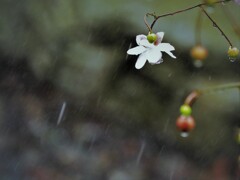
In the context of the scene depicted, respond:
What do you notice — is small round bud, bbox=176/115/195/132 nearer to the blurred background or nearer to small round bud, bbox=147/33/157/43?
small round bud, bbox=147/33/157/43

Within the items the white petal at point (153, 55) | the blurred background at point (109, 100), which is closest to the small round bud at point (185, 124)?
the white petal at point (153, 55)

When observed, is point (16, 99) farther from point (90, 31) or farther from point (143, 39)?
point (143, 39)

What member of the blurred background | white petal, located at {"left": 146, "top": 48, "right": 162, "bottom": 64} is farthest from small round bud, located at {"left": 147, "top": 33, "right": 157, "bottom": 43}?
the blurred background

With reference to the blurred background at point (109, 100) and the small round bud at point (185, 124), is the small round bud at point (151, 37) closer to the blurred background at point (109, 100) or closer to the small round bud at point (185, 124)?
the small round bud at point (185, 124)

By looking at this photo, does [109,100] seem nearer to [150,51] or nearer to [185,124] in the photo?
[150,51]

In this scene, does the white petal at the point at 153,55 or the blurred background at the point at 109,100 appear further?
the blurred background at the point at 109,100

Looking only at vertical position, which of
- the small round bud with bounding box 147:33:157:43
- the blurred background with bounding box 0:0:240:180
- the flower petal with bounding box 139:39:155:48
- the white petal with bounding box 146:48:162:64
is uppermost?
the small round bud with bounding box 147:33:157:43

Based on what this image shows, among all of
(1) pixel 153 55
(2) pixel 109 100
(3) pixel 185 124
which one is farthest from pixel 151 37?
(2) pixel 109 100

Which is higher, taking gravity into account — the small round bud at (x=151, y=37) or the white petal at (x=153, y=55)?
the small round bud at (x=151, y=37)
